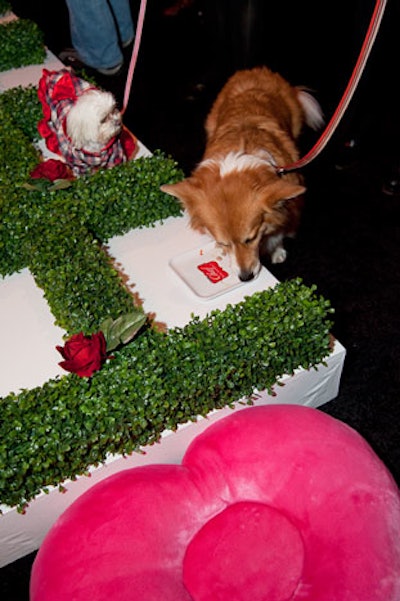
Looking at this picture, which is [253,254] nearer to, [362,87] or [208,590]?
[208,590]

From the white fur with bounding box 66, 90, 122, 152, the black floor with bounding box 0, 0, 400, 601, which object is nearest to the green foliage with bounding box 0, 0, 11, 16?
the black floor with bounding box 0, 0, 400, 601

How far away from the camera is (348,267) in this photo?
2.97 metres

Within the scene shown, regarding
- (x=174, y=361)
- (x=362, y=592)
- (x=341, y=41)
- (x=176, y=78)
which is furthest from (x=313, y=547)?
(x=341, y=41)

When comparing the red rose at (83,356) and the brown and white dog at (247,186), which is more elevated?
the brown and white dog at (247,186)

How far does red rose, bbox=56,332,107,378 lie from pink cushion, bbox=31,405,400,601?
1.12ft

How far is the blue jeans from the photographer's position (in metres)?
4.08

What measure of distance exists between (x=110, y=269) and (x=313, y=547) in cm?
124

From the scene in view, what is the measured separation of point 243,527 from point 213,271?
1.11m

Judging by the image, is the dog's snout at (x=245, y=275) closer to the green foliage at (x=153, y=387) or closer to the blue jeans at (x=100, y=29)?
the green foliage at (x=153, y=387)

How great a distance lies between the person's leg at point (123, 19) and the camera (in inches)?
170

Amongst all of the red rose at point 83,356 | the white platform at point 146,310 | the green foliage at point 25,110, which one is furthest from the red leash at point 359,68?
the green foliage at point 25,110

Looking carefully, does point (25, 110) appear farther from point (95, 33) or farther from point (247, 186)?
point (247, 186)

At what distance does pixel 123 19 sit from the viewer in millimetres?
4441

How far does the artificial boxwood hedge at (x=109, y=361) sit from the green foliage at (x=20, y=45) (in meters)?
1.59
